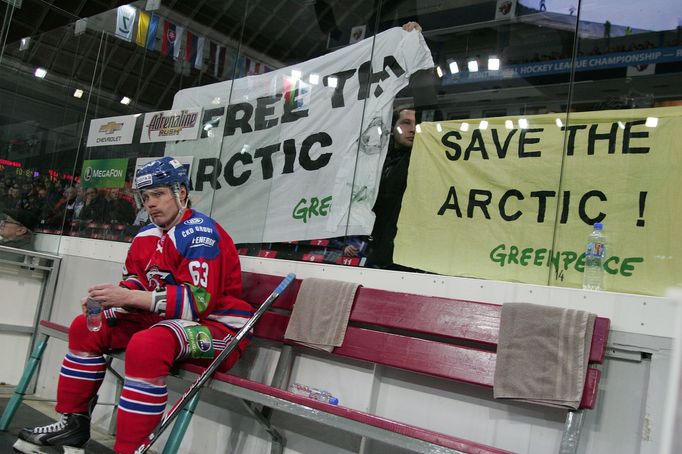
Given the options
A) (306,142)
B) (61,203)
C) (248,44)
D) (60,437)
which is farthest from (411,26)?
(61,203)

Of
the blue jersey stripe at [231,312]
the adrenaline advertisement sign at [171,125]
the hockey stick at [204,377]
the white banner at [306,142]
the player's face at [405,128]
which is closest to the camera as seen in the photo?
the hockey stick at [204,377]

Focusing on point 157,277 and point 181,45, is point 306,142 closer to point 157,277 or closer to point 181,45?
point 157,277

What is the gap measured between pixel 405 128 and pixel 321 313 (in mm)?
1065

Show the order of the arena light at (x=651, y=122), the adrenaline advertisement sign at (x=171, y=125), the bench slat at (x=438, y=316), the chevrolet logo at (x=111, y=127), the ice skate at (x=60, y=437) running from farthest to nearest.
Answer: the chevrolet logo at (x=111, y=127) < the adrenaline advertisement sign at (x=171, y=125) < the ice skate at (x=60, y=437) < the arena light at (x=651, y=122) < the bench slat at (x=438, y=316)

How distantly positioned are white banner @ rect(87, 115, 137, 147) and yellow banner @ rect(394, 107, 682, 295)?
2.44 metres

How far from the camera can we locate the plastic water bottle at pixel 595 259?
2.45 meters

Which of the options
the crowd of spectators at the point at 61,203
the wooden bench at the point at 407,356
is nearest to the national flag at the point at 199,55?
the crowd of spectators at the point at 61,203

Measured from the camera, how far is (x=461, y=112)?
123 inches

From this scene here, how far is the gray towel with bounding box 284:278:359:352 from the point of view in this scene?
2.69 metres

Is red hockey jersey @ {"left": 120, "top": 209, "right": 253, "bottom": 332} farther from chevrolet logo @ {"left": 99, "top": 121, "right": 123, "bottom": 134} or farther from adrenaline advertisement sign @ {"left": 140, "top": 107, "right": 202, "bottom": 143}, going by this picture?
chevrolet logo @ {"left": 99, "top": 121, "right": 123, "bottom": 134}

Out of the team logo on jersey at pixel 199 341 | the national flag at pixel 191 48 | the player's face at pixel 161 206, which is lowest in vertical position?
the team logo on jersey at pixel 199 341

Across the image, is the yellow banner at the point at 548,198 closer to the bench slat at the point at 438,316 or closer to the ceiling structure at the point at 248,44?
the ceiling structure at the point at 248,44

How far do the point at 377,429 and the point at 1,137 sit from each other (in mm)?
4236

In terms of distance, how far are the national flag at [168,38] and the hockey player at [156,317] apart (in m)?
2.24
